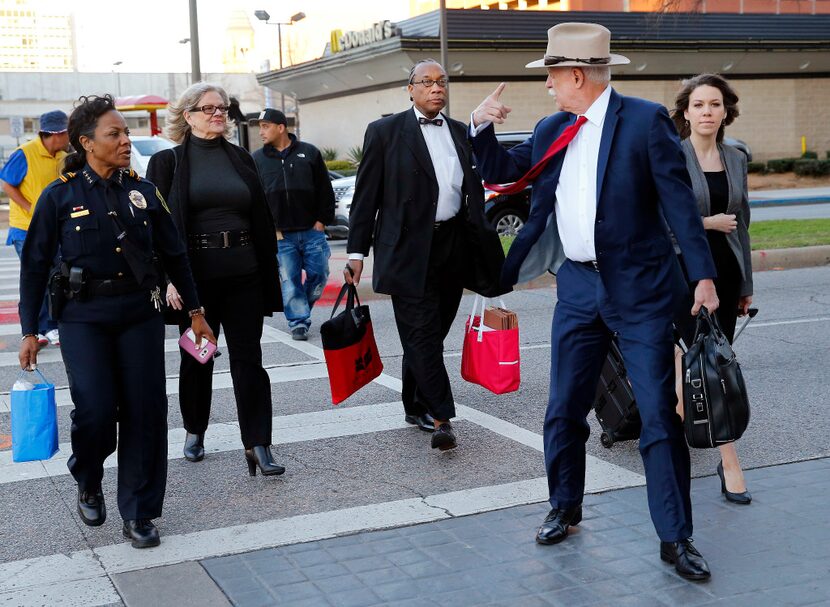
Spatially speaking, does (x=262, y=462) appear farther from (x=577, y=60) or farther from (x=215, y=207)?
(x=577, y=60)

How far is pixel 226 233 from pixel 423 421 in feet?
5.84

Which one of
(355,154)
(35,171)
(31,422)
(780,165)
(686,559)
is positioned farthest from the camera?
(355,154)

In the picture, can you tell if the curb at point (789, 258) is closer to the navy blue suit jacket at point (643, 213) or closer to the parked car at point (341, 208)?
the parked car at point (341, 208)

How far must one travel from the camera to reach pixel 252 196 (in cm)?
561

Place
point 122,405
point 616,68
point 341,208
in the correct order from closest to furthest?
point 122,405, point 341,208, point 616,68

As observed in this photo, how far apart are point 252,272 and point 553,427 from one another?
191 cm

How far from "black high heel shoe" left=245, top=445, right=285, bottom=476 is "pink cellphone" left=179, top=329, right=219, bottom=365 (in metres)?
0.62

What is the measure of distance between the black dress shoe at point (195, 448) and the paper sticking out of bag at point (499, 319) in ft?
5.57

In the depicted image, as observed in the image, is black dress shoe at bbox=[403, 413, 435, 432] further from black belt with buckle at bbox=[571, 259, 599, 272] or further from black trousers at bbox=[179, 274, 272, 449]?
black belt with buckle at bbox=[571, 259, 599, 272]

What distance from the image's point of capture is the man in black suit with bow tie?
19.4ft

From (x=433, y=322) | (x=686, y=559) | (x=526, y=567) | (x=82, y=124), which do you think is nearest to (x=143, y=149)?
(x=433, y=322)

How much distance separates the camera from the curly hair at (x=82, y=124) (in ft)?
15.2

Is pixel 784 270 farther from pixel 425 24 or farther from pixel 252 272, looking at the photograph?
pixel 425 24

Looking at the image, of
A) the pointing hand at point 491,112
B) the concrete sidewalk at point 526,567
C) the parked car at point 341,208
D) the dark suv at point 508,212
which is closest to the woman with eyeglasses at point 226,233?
the concrete sidewalk at point 526,567
